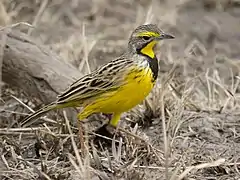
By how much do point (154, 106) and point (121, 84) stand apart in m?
0.99

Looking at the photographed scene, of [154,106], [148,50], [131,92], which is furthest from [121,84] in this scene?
[154,106]

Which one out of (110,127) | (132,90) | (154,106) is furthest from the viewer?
(154,106)

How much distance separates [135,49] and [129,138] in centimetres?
55

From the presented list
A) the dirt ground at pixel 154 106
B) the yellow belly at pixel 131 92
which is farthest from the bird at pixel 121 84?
the dirt ground at pixel 154 106

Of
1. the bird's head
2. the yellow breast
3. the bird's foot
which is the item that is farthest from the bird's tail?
the bird's head

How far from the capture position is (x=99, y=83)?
16.5 feet

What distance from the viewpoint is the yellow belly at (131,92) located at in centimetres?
486

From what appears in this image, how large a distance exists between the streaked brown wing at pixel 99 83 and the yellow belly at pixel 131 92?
0.14 ft

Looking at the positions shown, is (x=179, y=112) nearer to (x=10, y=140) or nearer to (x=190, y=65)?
(x=10, y=140)

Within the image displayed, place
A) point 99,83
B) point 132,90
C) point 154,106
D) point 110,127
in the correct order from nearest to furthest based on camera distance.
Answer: point 132,90, point 99,83, point 110,127, point 154,106

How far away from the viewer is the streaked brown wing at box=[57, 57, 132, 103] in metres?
4.93

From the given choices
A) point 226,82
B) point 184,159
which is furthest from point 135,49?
point 226,82

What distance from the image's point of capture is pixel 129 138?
5086mm

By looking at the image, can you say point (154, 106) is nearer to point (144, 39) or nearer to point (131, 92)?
point (144, 39)
